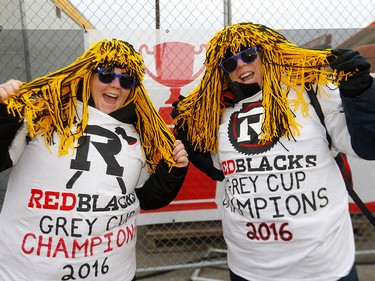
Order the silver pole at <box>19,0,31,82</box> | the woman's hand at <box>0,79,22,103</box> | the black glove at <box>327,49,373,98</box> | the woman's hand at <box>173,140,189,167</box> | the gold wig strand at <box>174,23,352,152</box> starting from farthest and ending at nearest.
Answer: the silver pole at <box>19,0,31,82</box> < the woman's hand at <box>173,140,189,167</box> < the gold wig strand at <box>174,23,352,152</box> < the woman's hand at <box>0,79,22,103</box> < the black glove at <box>327,49,373,98</box>

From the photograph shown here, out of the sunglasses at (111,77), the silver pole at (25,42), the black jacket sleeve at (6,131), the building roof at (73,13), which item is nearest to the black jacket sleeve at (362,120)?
the sunglasses at (111,77)

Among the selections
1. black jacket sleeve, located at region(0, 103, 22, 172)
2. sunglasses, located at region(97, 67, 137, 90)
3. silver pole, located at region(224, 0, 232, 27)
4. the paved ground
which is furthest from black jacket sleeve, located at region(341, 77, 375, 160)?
the paved ground

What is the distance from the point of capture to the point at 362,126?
128 centimetres

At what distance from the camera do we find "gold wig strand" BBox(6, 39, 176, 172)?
143 cm

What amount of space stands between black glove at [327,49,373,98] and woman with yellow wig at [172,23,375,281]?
0.17ft

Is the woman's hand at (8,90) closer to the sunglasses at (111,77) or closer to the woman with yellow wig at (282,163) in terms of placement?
the sunglasses at (111,77)

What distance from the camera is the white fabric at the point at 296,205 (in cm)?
142

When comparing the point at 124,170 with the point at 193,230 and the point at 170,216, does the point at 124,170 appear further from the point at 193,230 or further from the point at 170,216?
the point at 193,230

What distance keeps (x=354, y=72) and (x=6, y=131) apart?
1.31m

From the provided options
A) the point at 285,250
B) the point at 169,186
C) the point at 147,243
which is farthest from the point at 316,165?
the point at 147,243

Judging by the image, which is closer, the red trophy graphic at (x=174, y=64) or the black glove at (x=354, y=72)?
the black glove at (x=354, y=72)

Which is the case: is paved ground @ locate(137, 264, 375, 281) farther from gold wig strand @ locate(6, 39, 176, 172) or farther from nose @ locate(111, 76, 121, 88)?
nose @ locate(111, 76, 121, 88)

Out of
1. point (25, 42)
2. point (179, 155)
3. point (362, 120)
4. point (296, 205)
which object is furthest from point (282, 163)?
point (25, 42)

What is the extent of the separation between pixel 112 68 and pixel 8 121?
18.7 inches
